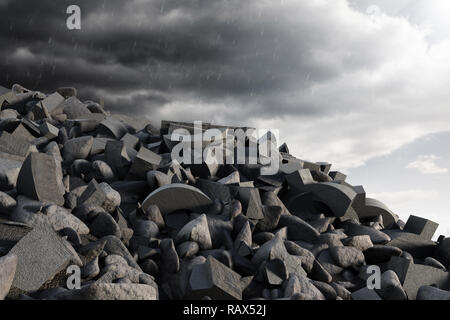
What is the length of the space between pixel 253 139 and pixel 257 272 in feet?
11.7

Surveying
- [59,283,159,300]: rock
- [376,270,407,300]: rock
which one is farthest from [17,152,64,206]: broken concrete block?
[376,270,407,300]: rock

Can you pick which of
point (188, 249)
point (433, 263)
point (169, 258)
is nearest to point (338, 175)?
point (433, 263)

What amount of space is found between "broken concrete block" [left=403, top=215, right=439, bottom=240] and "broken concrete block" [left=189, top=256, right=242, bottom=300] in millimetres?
3218

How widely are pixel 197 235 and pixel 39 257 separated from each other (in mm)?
1360

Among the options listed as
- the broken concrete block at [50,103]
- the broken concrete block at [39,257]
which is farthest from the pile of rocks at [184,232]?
the broken concrete block at [50,103]

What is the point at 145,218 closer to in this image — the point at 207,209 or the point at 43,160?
the point at 207,209

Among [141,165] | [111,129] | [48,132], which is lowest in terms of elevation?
[141,165]

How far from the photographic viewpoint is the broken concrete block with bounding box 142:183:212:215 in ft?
14.7

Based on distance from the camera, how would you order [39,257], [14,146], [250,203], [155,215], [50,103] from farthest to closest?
[50,103] < [14,146] < [250,203] < [155,215] < [39,257]

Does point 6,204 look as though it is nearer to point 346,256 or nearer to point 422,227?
point 346,256

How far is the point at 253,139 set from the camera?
6902 mm

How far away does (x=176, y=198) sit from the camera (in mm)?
4535

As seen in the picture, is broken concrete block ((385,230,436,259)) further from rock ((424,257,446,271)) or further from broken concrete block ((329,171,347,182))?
broken concrete block ((329,171,347,182))

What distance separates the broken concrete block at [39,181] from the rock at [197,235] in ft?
4.06
